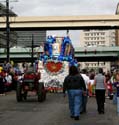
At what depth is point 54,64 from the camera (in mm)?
34094

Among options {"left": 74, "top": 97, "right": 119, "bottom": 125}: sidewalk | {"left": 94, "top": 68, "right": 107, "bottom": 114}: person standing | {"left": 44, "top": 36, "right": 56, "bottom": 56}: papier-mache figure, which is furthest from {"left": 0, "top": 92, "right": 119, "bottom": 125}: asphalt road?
{"left": 44, "top": 36, "right": 56, "bottom": 56}: papier-mache figure

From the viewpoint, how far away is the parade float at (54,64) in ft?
111

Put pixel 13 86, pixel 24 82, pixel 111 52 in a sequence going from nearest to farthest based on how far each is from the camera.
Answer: pixel 24 82 → pixel 13 86 → pixel 111 52

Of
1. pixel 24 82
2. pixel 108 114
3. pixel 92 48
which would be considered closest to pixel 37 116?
pixel 108 114

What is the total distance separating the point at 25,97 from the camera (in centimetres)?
2586

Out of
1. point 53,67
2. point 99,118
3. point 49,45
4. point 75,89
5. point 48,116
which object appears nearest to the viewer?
point 75,89

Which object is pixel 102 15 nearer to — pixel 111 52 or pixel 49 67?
pixel 111 52

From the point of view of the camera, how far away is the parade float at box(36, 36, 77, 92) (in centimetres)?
3391

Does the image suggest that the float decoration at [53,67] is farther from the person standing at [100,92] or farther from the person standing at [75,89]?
the person standing at [75,89]

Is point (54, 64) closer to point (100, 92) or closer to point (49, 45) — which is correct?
point (49, 45)

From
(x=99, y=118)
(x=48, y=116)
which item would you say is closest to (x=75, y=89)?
(x=99, y=118)

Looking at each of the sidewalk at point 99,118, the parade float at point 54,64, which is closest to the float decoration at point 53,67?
the parade float at point 54,64

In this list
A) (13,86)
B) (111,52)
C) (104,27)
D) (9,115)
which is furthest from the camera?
(111,52)

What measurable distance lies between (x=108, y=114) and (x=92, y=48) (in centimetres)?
9437
